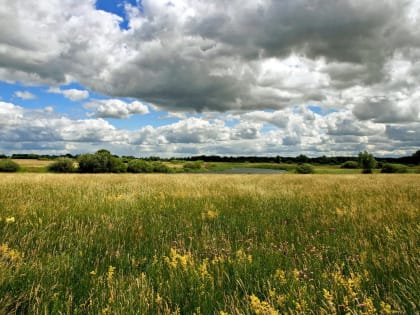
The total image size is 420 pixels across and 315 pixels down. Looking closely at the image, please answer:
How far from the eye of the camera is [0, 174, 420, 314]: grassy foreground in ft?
7.96

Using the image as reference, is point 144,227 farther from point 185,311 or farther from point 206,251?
point 185,311

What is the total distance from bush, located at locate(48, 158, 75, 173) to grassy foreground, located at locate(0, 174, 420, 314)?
71.2 m

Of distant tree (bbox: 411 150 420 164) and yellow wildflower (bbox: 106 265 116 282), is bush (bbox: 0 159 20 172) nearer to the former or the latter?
yellow wildflower (bbox: 106 265 116 282)

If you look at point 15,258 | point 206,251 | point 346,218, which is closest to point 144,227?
point 206,251

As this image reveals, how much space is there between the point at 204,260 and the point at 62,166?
255ft

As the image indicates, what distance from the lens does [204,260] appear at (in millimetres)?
3148

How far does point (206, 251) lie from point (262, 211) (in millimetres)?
3242

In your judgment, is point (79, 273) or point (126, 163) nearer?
point (79, 273)

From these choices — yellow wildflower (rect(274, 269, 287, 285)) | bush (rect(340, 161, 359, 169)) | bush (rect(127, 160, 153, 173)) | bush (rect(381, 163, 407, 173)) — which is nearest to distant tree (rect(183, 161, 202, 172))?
bush (rect(127, 160, 153, 173))

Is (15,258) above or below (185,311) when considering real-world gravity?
above

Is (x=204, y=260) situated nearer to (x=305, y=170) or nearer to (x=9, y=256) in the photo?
(x=9, y=256)

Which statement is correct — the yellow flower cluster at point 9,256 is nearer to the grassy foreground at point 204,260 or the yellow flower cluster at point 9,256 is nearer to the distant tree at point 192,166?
the grassy foreground at point 204,260

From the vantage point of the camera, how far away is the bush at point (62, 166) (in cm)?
6875

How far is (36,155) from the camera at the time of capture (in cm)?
10969
